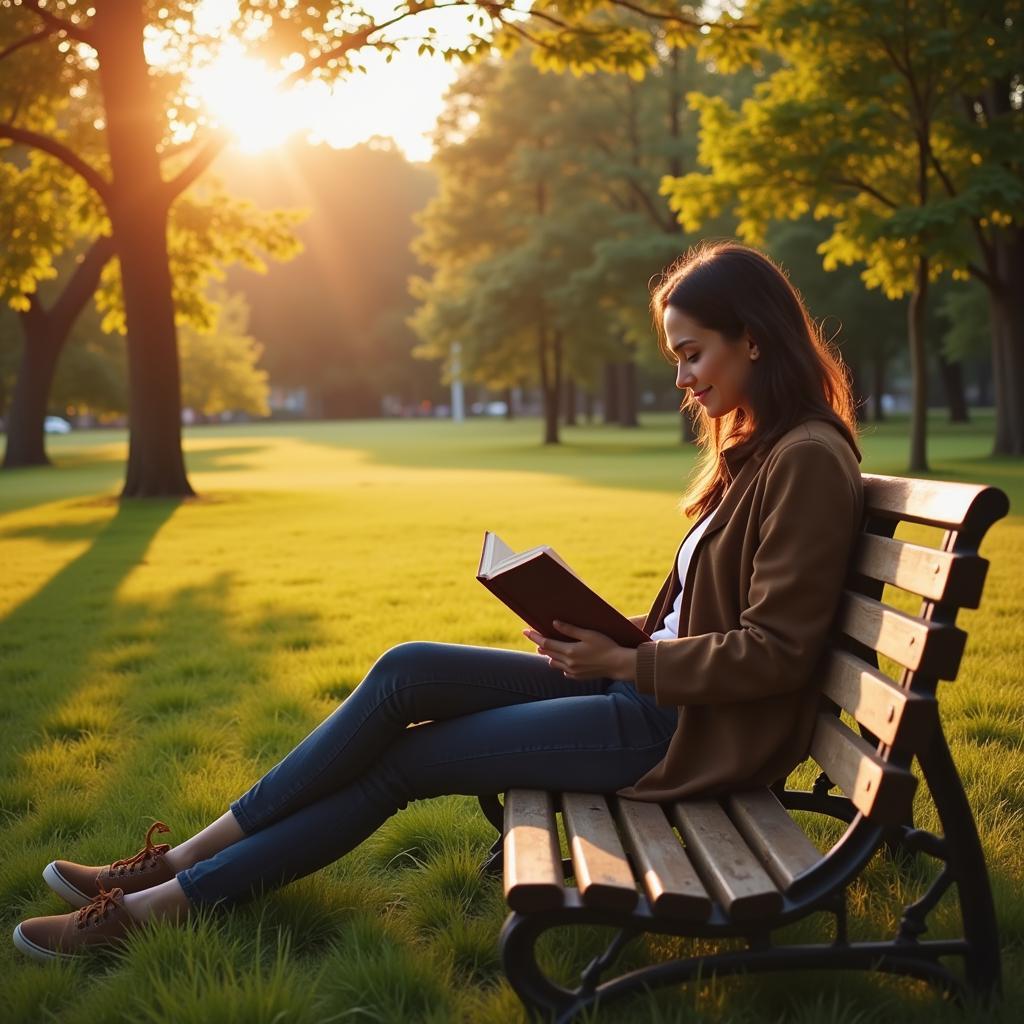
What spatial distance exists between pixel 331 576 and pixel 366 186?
261ft

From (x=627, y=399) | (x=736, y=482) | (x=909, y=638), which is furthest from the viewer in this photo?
(x=627, y=399)

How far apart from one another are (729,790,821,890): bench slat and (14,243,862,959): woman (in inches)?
2.3

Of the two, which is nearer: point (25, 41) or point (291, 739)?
point (291, 739)

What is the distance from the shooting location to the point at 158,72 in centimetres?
1900

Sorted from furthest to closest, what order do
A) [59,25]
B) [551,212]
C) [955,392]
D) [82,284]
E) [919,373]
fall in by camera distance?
[955,392], [551,212], [82,284], [919,373], [59,25]

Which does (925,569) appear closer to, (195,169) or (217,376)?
(195,169)

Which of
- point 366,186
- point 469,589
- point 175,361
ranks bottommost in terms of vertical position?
point 469,589

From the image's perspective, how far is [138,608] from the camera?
8750 millimetres

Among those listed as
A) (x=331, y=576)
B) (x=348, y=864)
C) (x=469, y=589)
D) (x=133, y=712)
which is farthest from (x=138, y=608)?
(x=348, y=864)

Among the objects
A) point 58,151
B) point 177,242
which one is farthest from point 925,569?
point 177,242

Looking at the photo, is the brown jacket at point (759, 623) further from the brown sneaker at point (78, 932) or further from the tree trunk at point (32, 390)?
the tree trunk at point (32, 390)

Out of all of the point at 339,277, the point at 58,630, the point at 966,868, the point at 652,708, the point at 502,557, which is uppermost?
the point at 339,277

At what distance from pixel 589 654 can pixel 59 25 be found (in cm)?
1544

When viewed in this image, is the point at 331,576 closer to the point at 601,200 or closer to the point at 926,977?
the point at 926,977
